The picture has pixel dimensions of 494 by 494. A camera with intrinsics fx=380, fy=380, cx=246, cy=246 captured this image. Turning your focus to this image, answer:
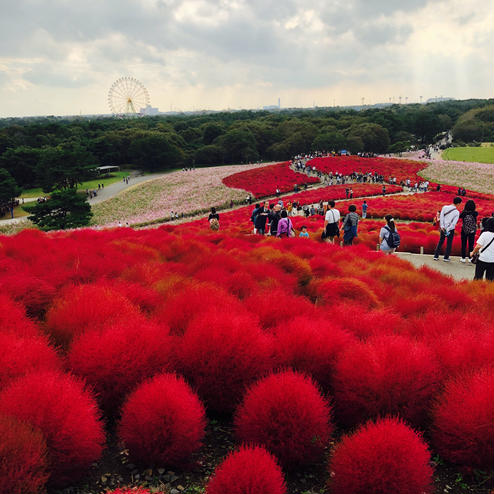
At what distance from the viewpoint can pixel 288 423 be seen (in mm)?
2814

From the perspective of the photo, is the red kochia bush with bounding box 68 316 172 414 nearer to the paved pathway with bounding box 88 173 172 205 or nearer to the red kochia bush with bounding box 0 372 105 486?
the red kochia bush with bounding box 0 372 105 486

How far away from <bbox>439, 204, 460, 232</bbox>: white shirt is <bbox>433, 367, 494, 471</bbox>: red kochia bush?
7047 mm

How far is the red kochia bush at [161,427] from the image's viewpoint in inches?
108

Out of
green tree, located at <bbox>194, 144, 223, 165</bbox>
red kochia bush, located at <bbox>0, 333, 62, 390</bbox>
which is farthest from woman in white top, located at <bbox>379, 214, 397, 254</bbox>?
green tree, located at <bbox>194, 144, 223, 165</bbox>

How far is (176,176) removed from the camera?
58.1 metres

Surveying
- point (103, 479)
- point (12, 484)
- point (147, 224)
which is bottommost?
point (147, 224)

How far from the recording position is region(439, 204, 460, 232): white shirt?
364 inches

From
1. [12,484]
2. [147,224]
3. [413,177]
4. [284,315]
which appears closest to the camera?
[12,484]

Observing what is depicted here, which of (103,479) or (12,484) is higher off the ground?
(12,484)

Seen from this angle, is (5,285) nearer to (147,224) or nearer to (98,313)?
(98,313)

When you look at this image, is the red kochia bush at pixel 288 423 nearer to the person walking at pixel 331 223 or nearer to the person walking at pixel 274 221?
the person walking at pixel 331 223

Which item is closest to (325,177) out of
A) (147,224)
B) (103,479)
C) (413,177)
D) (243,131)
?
(413,177)

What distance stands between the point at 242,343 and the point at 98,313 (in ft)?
5.61

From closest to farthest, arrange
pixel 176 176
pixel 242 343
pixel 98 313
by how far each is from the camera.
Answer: pixel 242 343, pixel 98 313, pixel 176 176
